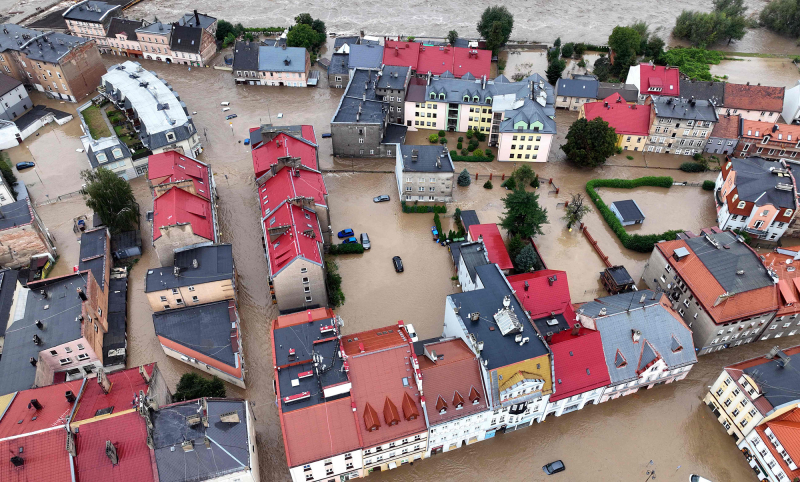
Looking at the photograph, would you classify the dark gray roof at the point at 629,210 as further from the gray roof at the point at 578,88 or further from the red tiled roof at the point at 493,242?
the gray roof at the point at 578,88

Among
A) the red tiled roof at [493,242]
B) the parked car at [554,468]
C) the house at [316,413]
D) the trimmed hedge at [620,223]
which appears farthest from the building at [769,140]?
the house at [316,413]

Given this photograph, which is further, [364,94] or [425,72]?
[425,72]

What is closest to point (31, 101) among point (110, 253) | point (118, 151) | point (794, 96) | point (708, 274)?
point (118, 151)

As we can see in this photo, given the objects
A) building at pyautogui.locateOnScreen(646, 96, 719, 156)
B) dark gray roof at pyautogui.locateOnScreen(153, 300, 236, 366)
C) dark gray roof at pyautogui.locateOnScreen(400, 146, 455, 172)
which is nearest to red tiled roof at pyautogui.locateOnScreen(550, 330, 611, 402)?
dark gray roof at pyautogui.locateOnScreen(400, 146, 455, 172)

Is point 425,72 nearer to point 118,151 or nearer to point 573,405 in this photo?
point 118,151

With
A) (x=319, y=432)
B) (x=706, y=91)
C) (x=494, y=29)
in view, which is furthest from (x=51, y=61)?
(x=706, y=91)

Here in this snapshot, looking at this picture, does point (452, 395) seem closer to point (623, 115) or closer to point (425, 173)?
point (425, 173)
